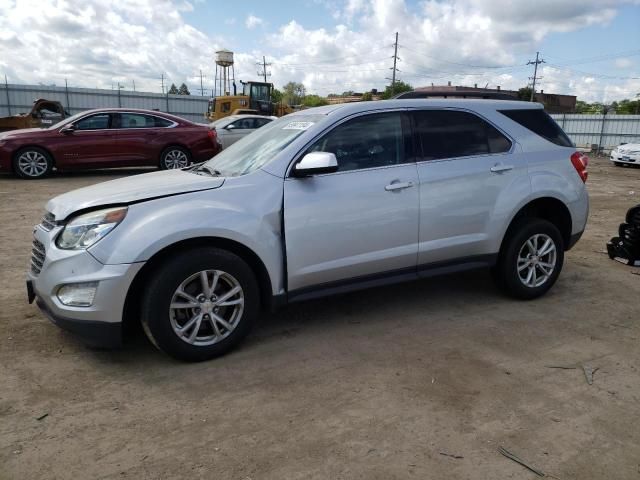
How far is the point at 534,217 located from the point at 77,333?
12.6 feet

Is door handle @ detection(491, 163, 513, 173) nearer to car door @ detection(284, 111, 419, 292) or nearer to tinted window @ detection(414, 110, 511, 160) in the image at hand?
tinted window @ detection(414, 110, 511, 160)

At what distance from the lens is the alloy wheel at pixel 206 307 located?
3.32 m

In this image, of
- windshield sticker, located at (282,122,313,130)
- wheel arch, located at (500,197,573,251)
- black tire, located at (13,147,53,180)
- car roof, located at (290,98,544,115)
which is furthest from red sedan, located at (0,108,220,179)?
wheel arch, located at (500,197,573,251)

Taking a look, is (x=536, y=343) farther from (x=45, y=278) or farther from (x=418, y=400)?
(x=45, y=278)

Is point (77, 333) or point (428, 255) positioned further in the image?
point (428, 255)

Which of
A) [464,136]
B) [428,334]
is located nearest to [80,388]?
[428,334]

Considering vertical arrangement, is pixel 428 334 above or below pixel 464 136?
below

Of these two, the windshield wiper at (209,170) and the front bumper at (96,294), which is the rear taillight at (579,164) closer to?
the windshield wiper at (209,170)

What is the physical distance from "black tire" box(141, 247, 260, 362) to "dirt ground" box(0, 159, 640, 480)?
13 cm

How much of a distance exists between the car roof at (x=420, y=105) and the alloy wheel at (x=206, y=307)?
1558mm

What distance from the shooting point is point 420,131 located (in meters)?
4.16

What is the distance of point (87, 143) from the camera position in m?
11.2

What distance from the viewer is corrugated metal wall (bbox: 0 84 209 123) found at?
92.6 feet

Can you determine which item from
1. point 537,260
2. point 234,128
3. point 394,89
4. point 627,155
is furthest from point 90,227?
point 394,89
